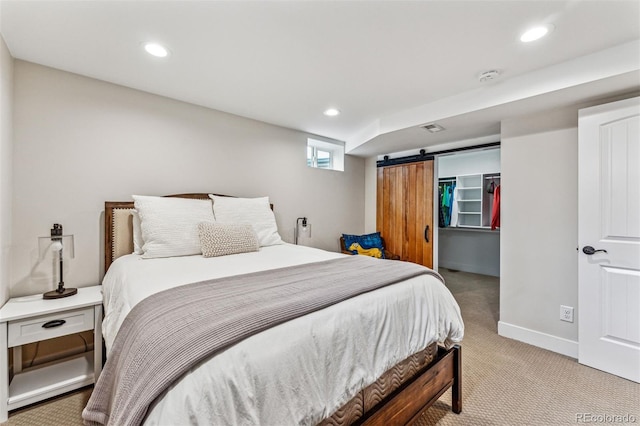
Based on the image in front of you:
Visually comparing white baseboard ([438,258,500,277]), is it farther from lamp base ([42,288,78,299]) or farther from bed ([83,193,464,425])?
lamp base ([42,288,78,299])

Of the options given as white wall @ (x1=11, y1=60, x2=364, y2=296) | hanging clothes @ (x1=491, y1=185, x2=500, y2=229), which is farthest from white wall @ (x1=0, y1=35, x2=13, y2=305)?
hanging clothes @ (x1=491, y1=185, x2=500, y2=229)

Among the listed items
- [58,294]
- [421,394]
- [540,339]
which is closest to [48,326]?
[58,294]

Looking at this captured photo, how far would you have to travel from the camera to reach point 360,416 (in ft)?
4.15

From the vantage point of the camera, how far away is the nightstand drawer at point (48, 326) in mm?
1700

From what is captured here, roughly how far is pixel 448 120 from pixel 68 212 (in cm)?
350

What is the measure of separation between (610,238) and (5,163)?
4.43 meters

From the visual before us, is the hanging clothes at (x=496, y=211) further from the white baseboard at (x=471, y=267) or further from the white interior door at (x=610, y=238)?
the white interior door at (x=610, y=238)

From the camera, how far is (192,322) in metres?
0.96

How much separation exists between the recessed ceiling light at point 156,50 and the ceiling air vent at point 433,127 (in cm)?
243

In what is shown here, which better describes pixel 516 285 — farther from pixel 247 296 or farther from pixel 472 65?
pixel 247 296

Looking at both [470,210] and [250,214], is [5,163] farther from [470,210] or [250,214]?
[470,210]

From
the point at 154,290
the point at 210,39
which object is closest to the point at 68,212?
the point at 154,290

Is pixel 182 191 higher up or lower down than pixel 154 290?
higher up

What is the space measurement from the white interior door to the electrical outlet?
18 centimetres
